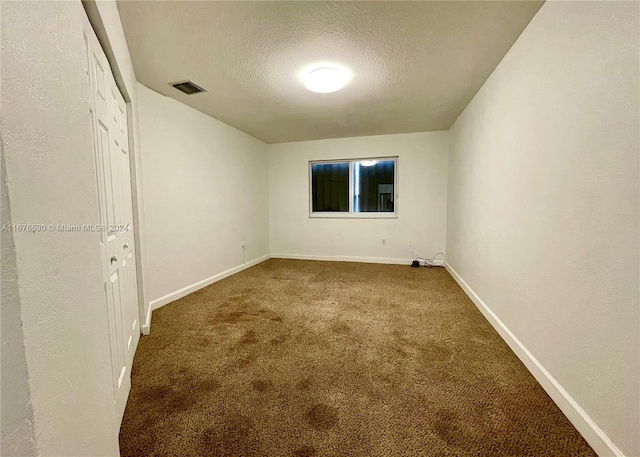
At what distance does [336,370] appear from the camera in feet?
5.70

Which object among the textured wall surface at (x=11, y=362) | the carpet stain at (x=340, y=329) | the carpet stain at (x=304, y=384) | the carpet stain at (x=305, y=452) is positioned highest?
the textured wall surface at (x=11, y=362)

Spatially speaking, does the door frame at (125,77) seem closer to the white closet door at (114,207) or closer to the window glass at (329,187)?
the white closet door at (114,207)

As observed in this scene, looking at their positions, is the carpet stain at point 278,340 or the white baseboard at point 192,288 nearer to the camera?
the carpet stain at point 278,340

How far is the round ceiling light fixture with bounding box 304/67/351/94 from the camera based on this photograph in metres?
2.38

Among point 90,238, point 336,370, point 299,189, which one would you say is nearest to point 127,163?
point 90,238

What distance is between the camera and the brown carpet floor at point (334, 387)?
3.93ft

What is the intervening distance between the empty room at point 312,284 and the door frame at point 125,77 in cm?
2

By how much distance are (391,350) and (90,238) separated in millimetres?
1917

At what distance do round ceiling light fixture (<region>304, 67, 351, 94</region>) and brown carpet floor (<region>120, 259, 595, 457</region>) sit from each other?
2225mm

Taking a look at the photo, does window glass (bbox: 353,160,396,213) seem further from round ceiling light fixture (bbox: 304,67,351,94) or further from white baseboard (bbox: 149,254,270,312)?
round ceiling light fixture (bbox: 304,67,351,94)

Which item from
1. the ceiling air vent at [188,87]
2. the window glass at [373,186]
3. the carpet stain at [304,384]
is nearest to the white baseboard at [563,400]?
the carpet stain at [304,384]

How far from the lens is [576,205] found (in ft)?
4.32

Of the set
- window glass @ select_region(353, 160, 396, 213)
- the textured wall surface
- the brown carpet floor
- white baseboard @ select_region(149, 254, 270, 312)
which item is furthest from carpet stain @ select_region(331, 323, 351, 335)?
window glass @ select_region(353, 160, 396, 213)

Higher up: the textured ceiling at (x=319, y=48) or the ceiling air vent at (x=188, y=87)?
the textured ceiling at (x=319, y=48)
